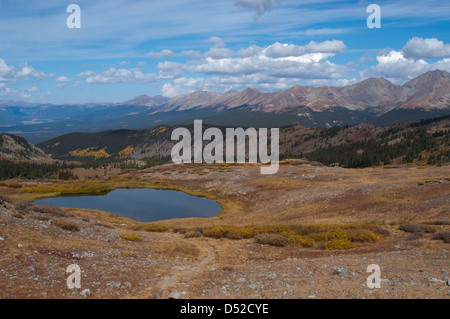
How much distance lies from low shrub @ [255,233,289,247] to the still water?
30603mm

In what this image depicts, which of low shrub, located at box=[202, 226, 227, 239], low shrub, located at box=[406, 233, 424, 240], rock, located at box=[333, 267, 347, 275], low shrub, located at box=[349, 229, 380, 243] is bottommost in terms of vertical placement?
low shrub, located at box=[202, 226, 227, 239]

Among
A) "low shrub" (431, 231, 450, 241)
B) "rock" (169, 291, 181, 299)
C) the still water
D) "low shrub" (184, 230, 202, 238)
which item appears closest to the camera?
"rock" (169, 291, 181, 299)

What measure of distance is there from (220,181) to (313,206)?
4400 centimetres

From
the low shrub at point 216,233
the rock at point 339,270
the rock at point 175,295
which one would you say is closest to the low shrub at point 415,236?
the rock at point 339,270

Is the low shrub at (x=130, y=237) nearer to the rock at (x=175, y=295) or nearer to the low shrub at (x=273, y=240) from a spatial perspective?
the low shrub at (x=273, y=240)

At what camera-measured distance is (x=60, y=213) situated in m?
34.0

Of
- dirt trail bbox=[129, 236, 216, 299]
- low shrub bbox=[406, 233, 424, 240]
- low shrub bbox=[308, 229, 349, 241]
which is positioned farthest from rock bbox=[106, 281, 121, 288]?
low shrub bbox=[406, 233, 424, 240]

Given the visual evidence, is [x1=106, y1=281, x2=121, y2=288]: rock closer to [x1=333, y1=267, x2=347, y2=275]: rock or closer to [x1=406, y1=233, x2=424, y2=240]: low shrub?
[x1=333, y1=267, x2=347, y2=275]: rock

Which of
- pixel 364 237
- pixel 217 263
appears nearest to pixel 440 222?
pixel 364 237

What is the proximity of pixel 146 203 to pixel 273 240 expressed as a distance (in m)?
52.1

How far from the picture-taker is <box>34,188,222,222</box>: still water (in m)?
61.6
